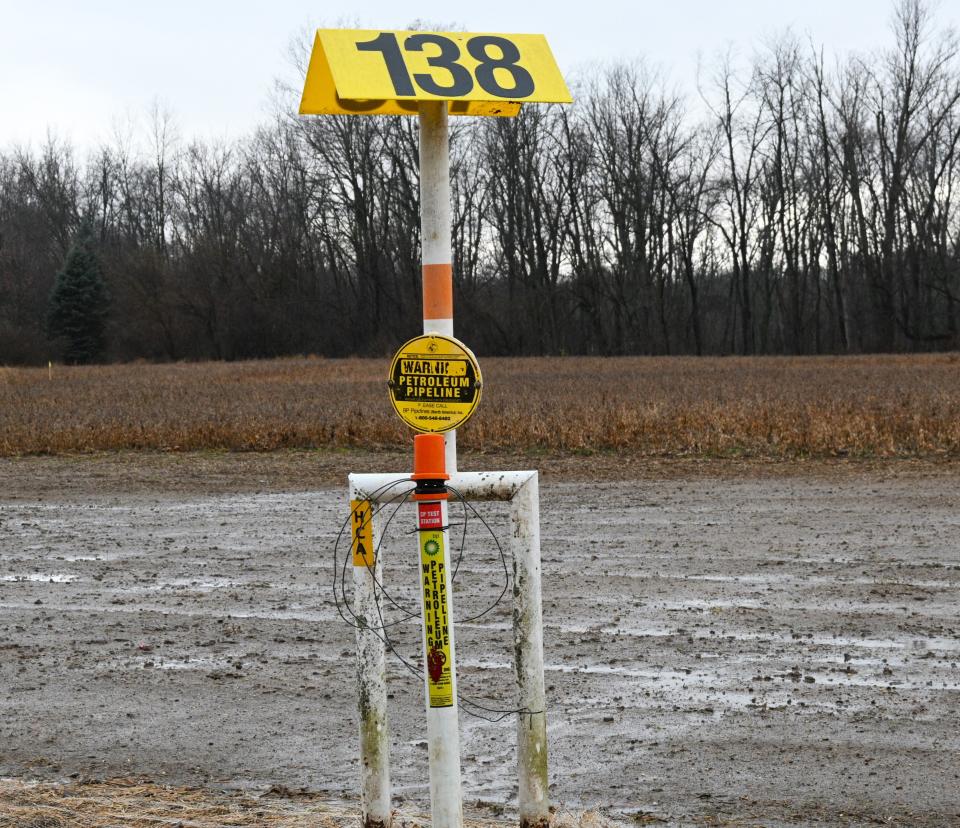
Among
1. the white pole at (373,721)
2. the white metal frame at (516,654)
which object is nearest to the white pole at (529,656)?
the white metal frame at (516,654)

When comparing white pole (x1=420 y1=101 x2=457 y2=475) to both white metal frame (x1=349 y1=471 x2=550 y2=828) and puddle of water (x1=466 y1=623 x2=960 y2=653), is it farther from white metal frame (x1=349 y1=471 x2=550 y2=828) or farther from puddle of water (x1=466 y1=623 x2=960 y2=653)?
puddle of water (x1=466 y1=623 x2=960 y2=653)

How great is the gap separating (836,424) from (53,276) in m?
73.8

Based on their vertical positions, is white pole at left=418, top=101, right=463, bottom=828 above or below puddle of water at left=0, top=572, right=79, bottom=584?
above

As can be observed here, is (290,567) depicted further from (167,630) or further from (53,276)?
(53,276)

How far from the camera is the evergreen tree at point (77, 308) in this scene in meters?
75.8

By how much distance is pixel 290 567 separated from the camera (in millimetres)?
9133

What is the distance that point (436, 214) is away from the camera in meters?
3.63

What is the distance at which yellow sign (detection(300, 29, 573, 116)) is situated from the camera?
3.48 meters

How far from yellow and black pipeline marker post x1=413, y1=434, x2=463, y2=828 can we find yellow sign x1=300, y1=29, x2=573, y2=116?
999 mm

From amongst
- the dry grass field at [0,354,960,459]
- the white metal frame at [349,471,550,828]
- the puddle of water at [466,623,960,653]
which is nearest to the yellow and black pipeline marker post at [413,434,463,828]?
the white metal frame at [349,471,550,828]

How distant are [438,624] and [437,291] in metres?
0.98

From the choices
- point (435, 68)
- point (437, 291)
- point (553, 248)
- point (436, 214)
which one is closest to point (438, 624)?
point (437, 291)

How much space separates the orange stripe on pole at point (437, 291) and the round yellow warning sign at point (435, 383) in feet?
0.28

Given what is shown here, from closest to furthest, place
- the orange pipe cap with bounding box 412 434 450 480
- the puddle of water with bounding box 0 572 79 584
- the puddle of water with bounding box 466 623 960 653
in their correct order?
the orange pipe cap with bounding box 412 434 450 480
the puddle of water with bounding box 466 623 960 653
the puddle of water with bounding box 0 572 79 584
